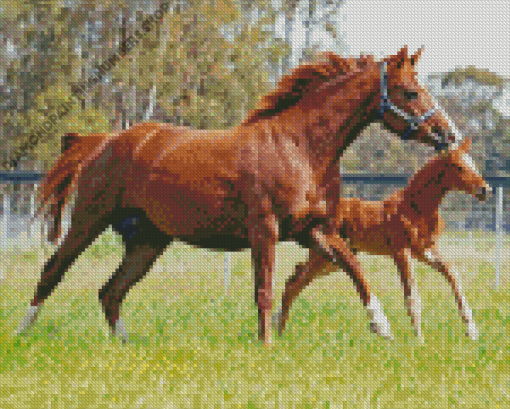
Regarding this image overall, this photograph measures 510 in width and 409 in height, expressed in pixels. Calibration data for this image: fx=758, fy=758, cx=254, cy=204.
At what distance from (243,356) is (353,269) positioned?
111 centimetres

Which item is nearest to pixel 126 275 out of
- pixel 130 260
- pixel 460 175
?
pixel 130 260

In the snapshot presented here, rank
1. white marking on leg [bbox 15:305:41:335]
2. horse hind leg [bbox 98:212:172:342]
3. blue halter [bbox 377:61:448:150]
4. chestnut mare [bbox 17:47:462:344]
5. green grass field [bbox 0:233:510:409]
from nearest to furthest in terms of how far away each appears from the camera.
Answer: green grass field [bbox 0:233:510:409] < chestnut mare [bbox 17:47:462:344] < blue halter [bbox 377:61:448:150] < white marking on leg [bbox 15:305:41:335] < horse hind leg [bbox 98:212:172:342]

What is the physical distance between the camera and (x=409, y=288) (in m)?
7.20

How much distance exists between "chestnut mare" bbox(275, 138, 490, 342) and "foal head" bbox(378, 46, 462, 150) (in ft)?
3.02

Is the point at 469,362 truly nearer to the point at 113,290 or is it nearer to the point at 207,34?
the point at 113,290

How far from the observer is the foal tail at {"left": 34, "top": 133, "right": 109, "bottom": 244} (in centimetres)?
724

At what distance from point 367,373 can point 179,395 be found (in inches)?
54.2

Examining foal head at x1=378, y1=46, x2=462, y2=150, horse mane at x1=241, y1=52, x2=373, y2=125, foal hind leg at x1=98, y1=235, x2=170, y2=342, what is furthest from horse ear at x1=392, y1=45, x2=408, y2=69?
foal hind leg at x1=98, y1=235, x2=170, y2=342

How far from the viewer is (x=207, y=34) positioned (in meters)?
24.3

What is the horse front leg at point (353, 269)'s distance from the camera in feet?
19.3

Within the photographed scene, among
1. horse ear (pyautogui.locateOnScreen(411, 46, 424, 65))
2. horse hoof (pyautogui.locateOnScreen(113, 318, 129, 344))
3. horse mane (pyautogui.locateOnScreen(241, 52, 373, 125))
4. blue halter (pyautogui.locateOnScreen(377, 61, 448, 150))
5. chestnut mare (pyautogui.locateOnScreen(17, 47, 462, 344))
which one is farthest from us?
horse hoof (pyautogui.locateOnScreen(113, 318, 129, 344))

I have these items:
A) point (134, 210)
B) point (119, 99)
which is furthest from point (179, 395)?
point (119, 99)

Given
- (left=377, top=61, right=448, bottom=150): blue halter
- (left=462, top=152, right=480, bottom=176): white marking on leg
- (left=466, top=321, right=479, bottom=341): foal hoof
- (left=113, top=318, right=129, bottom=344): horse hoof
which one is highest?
(left=377, top=61, right=448, bottom=150): blue halter

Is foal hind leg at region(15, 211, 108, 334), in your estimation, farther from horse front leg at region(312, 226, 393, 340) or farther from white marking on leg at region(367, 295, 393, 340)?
white marking on leg at region(367, 295, 393, 340)
